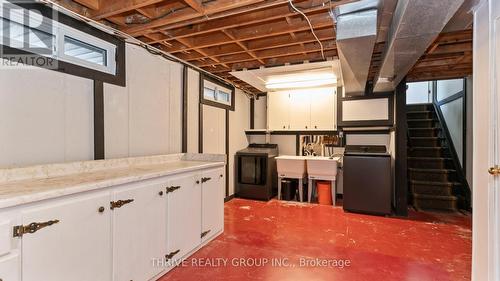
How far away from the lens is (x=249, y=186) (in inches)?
197

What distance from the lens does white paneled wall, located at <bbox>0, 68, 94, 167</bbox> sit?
1771 millimetres

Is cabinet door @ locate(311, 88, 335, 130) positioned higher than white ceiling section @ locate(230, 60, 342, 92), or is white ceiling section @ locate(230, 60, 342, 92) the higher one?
white ceiling section @ locate(230, 60, 342, 92)

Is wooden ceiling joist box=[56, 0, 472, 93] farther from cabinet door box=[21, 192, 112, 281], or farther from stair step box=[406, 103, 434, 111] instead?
stair step box=[406, 103, 434, 111]

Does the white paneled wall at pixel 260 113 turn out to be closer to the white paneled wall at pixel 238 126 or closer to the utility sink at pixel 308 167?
the white paneled wall at pixel 238 126

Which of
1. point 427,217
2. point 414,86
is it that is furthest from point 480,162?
point 414,86

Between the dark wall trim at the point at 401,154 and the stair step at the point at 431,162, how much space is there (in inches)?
53.4

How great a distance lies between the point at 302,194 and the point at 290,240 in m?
1.94

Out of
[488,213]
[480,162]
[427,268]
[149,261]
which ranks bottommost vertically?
[427,268]

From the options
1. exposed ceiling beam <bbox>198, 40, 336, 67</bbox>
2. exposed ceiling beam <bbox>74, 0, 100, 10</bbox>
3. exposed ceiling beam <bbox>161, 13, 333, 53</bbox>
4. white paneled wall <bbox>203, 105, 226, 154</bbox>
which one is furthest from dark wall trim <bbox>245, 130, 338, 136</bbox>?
exposed ceiling beam <bbox>74, 0, 100, 10</bbox>

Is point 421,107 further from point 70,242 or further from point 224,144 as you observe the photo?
point 70,242

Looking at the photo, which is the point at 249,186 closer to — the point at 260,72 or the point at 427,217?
the point at 260,72

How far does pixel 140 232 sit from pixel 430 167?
17.4 feet

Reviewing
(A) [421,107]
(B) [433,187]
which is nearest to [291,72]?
(B) [433,187]

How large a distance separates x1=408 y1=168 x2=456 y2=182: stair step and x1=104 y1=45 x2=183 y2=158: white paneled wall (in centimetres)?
442
